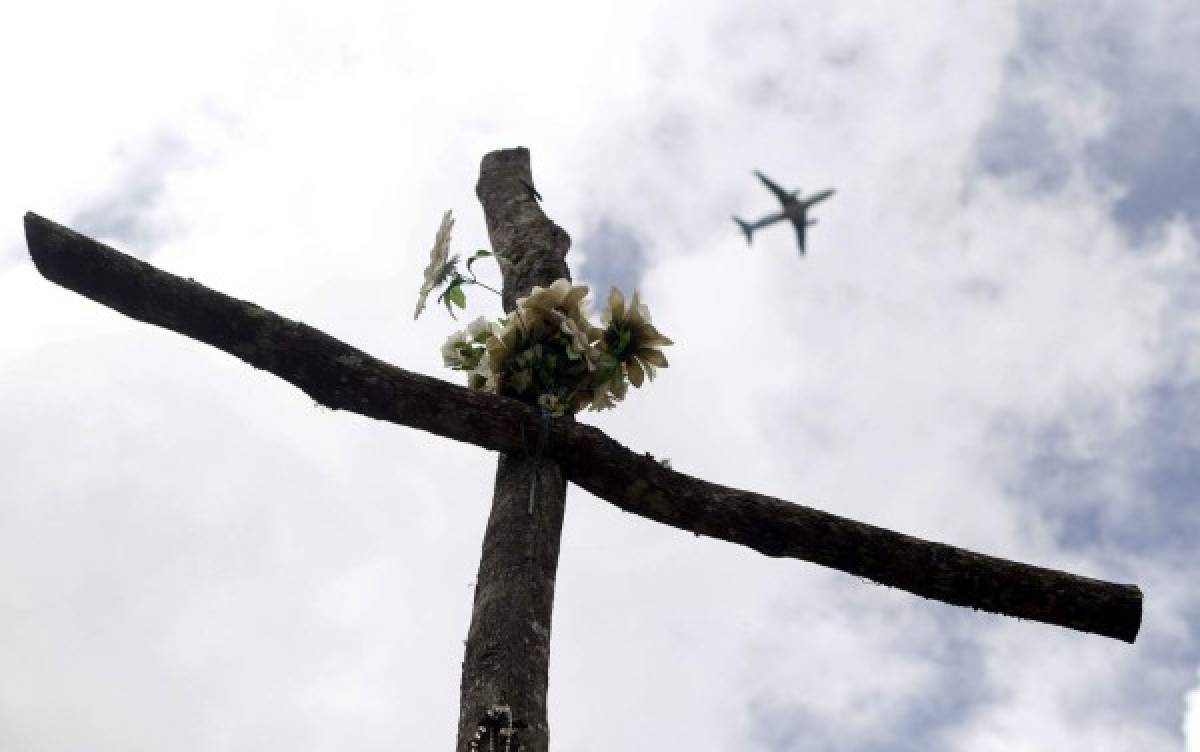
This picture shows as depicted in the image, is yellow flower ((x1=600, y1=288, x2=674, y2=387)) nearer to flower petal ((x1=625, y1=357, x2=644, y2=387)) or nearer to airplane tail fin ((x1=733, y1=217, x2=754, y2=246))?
flower petal ((x1=625, y1=357, x2=644, y2=387))

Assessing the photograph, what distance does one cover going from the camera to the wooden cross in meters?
3.69

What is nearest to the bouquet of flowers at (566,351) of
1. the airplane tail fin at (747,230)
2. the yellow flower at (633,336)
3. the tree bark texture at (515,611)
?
the yellow flower at (633,336)

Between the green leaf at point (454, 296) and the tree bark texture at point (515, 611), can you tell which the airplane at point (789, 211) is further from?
the green leaf at point (454, 296)

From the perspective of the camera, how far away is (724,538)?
13.4 feet

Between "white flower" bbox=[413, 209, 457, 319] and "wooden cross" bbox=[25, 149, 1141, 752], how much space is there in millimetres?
1172

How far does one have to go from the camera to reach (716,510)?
4.06 m

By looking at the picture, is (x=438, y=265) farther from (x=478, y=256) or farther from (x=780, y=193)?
(x=780, y=193)

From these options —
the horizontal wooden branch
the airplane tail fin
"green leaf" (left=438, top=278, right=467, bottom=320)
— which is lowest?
the airplane tail fin

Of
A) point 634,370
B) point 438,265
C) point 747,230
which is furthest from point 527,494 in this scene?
point 747,230

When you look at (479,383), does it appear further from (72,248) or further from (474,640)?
(72,248)

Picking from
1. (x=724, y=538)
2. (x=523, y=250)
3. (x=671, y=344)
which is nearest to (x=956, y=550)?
(x=724, y=538)

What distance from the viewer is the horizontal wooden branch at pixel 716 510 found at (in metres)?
3.88

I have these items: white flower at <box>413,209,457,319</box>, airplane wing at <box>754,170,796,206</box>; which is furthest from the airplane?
white flower at <box>413,209,457,319</box>

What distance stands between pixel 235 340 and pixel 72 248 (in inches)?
22.9
